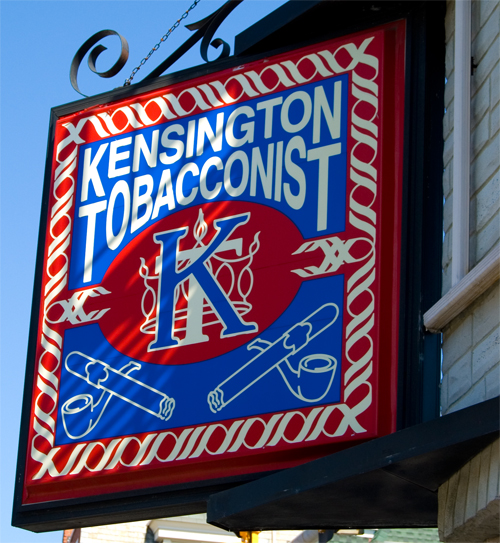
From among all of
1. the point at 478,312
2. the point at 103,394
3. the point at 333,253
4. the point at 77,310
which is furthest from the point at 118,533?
the point at 478,312

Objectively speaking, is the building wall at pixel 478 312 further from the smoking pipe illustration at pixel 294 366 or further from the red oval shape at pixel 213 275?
the red oval shape at pixel 213 275

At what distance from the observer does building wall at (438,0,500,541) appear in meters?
4.24

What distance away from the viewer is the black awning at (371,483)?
4082mm

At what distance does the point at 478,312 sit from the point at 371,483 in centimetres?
92

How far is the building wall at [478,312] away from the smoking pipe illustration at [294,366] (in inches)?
24.2

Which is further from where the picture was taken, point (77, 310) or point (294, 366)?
point (77, 310)

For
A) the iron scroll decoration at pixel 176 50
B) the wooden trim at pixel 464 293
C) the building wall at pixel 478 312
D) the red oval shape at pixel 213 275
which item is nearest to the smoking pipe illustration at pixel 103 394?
the red oval shape at pixel 213 275

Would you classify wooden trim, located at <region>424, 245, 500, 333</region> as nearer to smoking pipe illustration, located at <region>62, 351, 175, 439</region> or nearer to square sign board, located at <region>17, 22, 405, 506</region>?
square sign board, located at <region>17, 22, 405, 506</region>

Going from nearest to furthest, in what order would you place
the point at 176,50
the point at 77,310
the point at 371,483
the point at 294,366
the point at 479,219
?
the point at 371,483 < the point at 479,219 < the point at 294,366 < the point at 77,310 < the point at 176,50

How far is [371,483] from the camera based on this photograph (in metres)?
4.53

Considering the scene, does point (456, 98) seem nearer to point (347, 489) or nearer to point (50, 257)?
point (347, 489)

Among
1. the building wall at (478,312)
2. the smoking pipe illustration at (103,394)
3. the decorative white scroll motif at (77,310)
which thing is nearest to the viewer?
the building wall at (478,312)

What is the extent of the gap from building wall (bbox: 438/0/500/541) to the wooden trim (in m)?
0.03

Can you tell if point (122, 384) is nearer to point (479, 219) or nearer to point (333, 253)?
point (333, 253)
